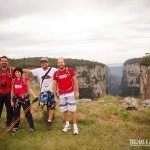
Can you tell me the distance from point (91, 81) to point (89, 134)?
11478 centimetres

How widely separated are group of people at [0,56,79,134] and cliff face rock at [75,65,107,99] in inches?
3771

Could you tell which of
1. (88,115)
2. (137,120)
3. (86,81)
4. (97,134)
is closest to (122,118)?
(137,120)

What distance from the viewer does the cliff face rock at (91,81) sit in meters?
113

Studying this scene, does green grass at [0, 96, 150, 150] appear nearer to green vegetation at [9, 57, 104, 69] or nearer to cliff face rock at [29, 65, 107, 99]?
green vegetation at [9, 57, 104, 69]

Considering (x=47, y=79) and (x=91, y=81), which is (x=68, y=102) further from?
(x=91, y=81)

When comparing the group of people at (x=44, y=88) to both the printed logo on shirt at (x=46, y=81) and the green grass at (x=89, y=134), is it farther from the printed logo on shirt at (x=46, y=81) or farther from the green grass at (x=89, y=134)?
the green grass at (x=89, y=134)

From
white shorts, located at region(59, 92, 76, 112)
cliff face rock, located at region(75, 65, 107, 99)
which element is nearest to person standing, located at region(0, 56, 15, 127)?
white shorts, located at region(59, 92, 76, 112)

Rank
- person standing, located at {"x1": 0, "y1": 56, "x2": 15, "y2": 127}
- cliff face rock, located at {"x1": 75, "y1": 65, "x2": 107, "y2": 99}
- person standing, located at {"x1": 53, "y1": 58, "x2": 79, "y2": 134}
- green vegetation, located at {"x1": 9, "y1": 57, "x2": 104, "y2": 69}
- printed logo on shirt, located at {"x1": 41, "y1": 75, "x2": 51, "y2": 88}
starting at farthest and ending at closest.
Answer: cliff face rock, located at {"x1": 75, "y1": 65, "x2": 107, "y2": 99} < green vegetation, located at {"x1": 9, "y1": 57, "x2": 104, "y2": 69} < printed logo on shirt, located at {"x1": 41, "y1": 75, "x2": 51, "y2": 88} < person standing, located at {"x1": 0, "y1": 56, "x2": 15, "y2": 127} < person standing, located at {"x1": 53, "y1": 58, "x2": 79, "y2": 134}

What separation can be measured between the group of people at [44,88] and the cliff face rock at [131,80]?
396ft

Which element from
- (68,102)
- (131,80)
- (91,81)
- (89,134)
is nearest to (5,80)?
(68,102)

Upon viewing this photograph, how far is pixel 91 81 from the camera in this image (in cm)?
12238

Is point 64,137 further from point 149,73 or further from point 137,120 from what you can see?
point 149,73

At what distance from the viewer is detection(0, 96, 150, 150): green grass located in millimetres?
6980

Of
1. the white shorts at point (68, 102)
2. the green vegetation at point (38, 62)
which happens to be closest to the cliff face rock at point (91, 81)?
the green vegetation at point (38, 62)
